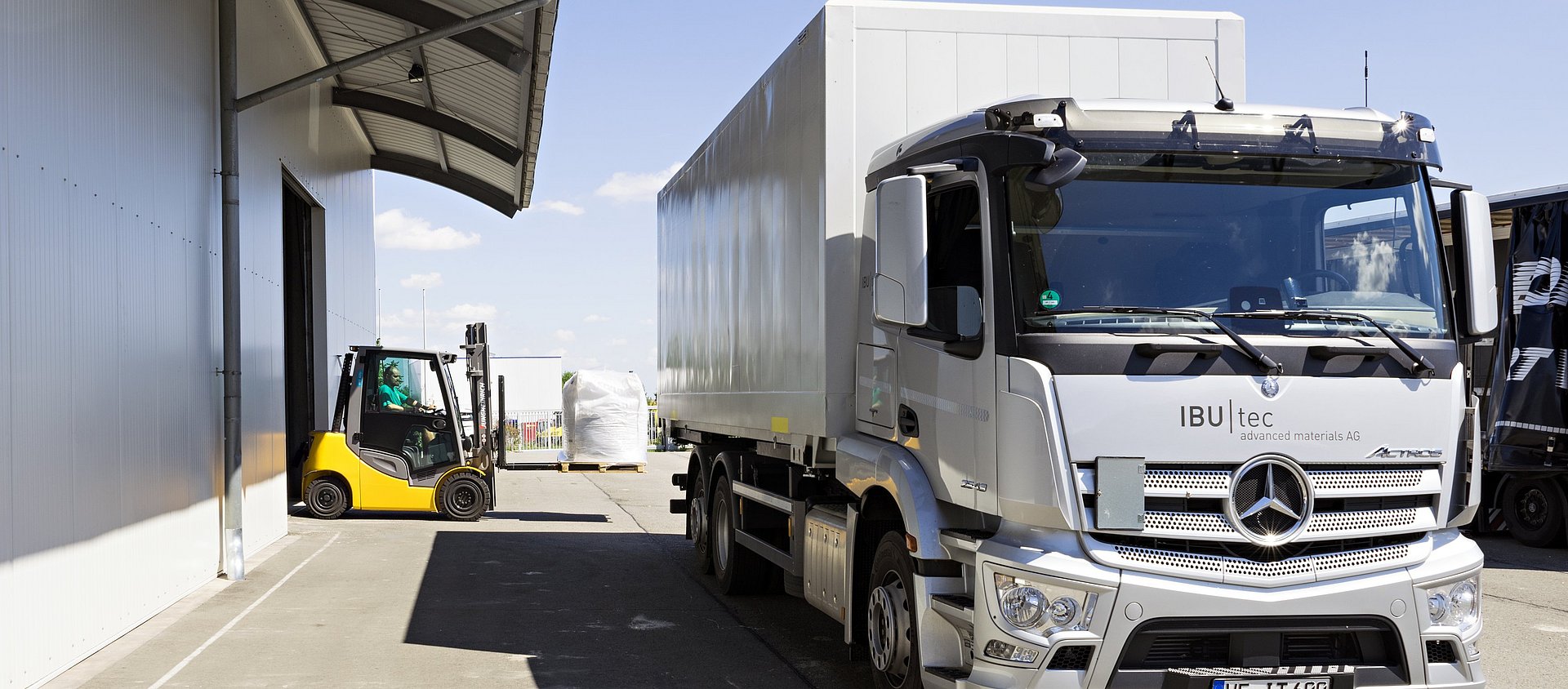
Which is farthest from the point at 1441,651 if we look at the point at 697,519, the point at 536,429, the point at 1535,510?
the point at 536,429

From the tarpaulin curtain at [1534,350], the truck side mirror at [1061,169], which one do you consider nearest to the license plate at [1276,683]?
the truck side mirror at [1061,169]

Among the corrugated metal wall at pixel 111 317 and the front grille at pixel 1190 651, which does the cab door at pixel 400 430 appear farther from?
the front grille at pixel 1190 651

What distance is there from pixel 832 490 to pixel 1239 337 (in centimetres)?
323

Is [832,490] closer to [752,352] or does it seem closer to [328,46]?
[752,352]

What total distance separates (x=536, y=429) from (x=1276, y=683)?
40.1m

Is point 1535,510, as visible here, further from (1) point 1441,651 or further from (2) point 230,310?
(2) point 230,310

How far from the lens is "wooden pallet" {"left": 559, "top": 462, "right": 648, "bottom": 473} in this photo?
29.8 meters

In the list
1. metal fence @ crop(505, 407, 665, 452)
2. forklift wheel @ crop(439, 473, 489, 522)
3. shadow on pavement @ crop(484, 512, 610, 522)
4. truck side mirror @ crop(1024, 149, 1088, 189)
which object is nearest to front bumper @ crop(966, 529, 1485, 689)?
truck side mirror @ crop(1024, 149, 1088, 189)

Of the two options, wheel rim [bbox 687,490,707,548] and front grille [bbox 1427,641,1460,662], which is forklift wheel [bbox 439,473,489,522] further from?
front grille [bbox 1427,641,1460,662]

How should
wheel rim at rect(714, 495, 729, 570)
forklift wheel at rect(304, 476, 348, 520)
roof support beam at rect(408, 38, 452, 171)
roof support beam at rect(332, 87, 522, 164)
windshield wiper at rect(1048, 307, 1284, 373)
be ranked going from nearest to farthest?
windshield wiper at rect(1048, 307, 1284, 373) < wheel rim at rect(714, 495, 729, 570) < roof support beam at rect(408, 38, 452, 171) < forklift wheel at rect(304, 476, 348, 520) < roof support beam at rect(332, 87, 522, 164)

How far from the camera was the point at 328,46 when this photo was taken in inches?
685

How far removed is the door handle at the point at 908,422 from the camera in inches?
234

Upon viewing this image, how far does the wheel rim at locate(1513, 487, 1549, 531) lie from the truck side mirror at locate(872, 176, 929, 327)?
35.5 feet

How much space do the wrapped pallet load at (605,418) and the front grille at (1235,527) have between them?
81.8ft
